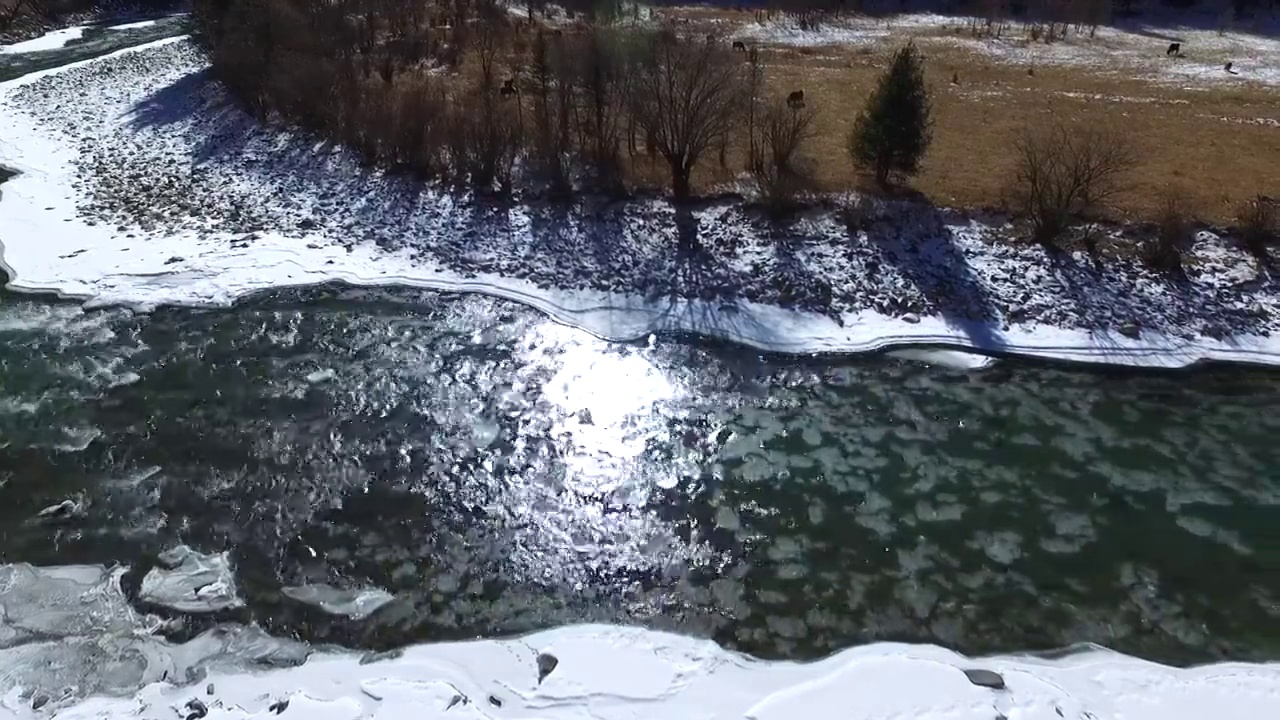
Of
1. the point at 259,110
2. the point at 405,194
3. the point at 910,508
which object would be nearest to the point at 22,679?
Result: the point at 910,508

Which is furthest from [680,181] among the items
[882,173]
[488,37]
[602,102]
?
[488,37]

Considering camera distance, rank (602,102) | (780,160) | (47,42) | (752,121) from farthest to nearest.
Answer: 1. (47,42)
2. (752,121)
3. (602,102)
4. (780,160)

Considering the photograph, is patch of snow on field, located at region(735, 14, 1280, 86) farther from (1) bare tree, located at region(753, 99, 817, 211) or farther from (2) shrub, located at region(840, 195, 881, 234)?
(2) shrub, located at region(840, 195, 881, 234)

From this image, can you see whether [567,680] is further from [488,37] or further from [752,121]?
[488,37]

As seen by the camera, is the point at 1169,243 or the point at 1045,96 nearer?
the point at 1169,243

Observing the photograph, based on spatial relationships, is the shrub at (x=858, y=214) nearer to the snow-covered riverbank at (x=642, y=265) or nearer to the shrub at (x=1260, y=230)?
the snow-covered riverbank at (x=642, y=265)

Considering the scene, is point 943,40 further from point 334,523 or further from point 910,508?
point 334,523
